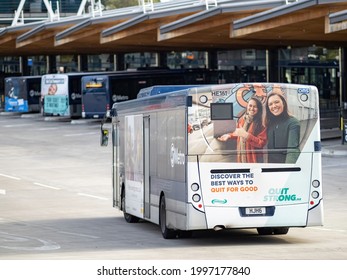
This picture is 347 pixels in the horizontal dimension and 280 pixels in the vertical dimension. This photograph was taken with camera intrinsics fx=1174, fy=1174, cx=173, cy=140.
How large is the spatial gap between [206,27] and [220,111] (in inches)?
1484

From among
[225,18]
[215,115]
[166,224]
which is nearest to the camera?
[215,115]

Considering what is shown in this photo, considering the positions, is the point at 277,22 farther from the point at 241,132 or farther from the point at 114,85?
the point at 241,132

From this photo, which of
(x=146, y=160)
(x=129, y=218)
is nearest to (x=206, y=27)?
(x=129, y=218)

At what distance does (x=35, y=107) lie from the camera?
7800 cm

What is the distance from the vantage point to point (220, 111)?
18859mm

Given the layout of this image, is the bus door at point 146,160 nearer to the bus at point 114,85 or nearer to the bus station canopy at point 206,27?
the bus station canopy at point 206,27

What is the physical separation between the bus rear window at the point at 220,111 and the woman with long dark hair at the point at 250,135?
0.24 metres

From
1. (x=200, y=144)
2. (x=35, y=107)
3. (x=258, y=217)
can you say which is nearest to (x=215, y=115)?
(x=200, y=144)

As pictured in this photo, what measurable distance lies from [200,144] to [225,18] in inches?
1421

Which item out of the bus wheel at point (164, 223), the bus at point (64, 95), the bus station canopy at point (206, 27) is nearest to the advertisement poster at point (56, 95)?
the bus at point (64, 95)

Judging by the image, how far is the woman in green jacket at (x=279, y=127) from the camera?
19.0 m

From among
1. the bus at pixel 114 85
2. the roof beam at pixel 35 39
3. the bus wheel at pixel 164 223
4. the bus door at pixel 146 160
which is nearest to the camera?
the bus wheel at pixel 164 223

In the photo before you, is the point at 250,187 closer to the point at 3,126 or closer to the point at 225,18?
the point at 225,18

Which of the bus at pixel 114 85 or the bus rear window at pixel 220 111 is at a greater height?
the bus rear window at pixel 220 111
